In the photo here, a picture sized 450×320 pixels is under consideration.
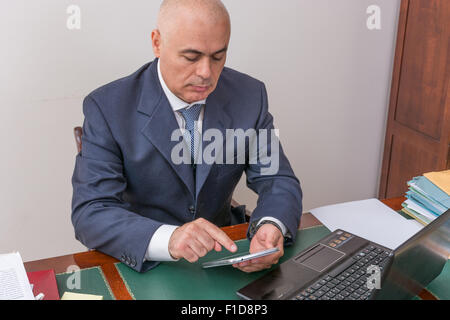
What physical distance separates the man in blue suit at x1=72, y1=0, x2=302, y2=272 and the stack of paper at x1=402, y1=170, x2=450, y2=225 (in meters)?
0.39

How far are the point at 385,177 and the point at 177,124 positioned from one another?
209 cm

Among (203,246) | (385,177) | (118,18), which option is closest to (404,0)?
(385,177)

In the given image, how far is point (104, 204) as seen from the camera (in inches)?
65.4

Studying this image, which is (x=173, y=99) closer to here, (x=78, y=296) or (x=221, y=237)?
(x=221, y=237)

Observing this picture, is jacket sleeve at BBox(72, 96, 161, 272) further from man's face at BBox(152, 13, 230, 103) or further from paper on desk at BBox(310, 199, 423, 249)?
paper on desk at BBox(310, 199, 423, 249)

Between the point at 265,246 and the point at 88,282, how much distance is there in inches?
20.1

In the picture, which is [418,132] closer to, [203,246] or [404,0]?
[404,0]

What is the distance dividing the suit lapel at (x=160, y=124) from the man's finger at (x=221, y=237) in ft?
1.30

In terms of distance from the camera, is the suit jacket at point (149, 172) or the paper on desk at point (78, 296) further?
the suit jacket at point (149, 172)

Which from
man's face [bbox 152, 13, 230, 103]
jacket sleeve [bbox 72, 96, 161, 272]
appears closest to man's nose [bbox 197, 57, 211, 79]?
man's face [bbox 152, 13, 230, 103]

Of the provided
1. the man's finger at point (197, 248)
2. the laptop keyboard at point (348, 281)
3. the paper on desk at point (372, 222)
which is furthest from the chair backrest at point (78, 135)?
the laptop keyboard at point (348, 281)

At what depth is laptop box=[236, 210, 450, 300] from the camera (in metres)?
1.17

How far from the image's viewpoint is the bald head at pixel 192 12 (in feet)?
5.34

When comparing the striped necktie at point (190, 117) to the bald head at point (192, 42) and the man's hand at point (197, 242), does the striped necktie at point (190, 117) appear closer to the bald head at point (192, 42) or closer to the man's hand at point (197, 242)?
the bald head at point (192, 42)
